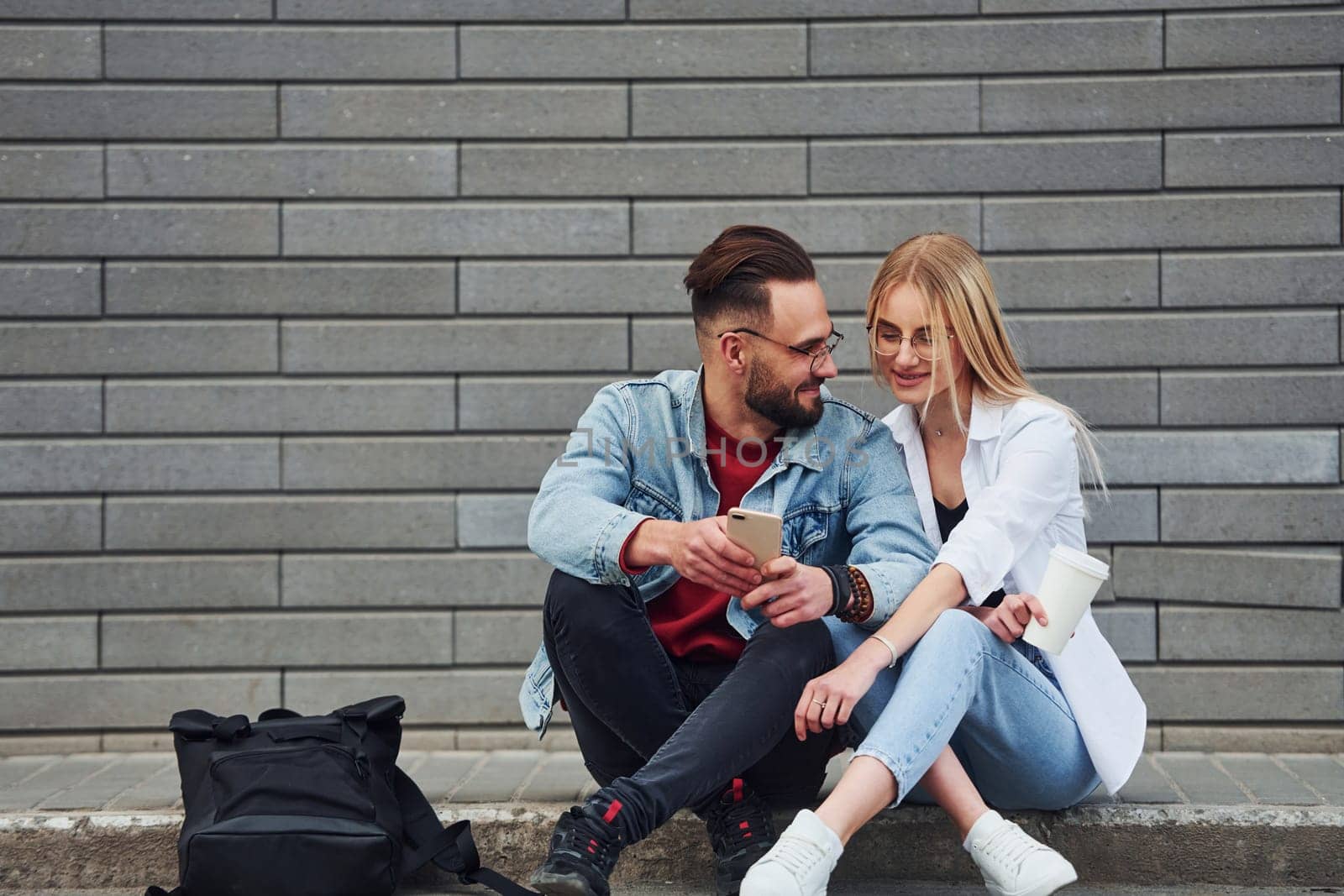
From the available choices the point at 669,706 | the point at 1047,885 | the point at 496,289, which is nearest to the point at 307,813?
the point at 669,706

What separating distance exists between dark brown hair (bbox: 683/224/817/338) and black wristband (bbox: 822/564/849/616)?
667 mm

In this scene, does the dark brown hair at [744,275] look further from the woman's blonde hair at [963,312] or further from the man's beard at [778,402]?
the woman's blonde hair at [963,312]

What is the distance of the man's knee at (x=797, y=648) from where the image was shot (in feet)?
9.21

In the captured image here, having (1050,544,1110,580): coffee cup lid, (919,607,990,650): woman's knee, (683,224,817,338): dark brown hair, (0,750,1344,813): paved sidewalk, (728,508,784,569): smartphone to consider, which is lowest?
(0,750,1344,813): paved sidewalk

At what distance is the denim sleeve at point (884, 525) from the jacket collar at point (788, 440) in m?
A: 0.09

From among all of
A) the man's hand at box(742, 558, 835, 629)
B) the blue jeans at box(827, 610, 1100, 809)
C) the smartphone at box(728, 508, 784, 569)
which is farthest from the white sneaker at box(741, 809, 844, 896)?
the smartphone at box(728, 508, 784, 569)

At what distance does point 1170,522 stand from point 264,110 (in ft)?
11.3

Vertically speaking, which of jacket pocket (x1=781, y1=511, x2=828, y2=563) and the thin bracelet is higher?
jacket pocket (x1=781, y1=511, x2=828, y2=563)

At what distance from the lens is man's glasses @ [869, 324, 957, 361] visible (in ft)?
10.2

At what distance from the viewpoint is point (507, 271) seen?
14.7ft

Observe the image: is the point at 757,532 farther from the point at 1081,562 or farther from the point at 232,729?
the point at 232,729

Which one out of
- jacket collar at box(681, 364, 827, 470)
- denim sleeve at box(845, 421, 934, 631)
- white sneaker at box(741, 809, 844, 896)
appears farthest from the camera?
jacket collar at box(681, 364, 827, 470)

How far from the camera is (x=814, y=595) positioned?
2.79 meters

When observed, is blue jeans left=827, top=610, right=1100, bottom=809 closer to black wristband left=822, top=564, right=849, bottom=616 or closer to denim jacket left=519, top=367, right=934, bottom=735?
black wristband left=822, top=564, right=849, bottom=616
